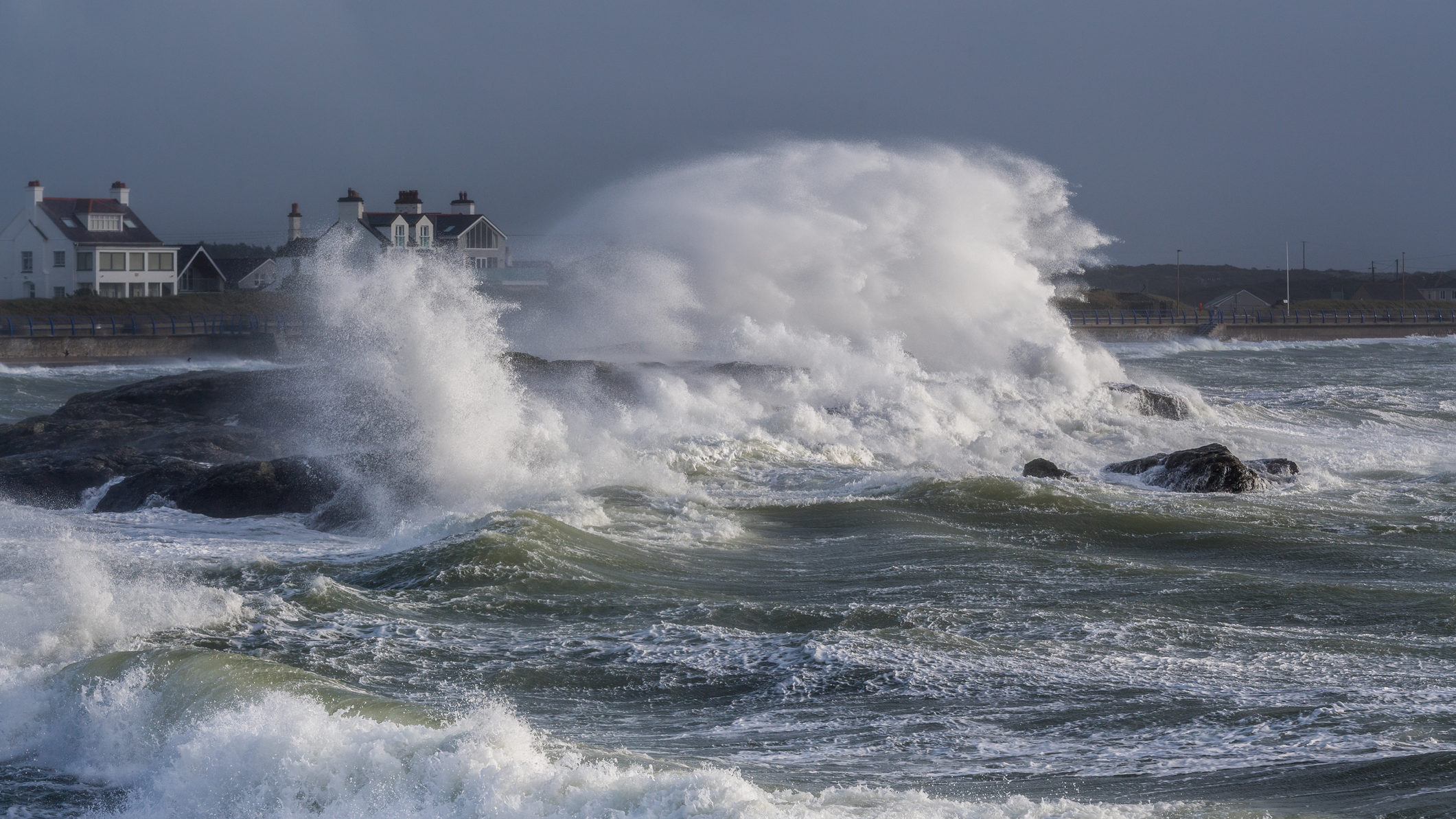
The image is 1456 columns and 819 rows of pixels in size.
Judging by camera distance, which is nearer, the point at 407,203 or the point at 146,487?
the point at 146,487

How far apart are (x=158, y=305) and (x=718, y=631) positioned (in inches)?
2046

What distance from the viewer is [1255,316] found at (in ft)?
236

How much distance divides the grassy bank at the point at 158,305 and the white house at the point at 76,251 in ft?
5.02

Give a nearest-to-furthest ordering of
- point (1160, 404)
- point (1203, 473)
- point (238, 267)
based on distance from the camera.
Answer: point (1203, 473) → point (1160, 404) → point (238, 267)

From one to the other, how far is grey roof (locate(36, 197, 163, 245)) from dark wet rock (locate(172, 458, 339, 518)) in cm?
4638

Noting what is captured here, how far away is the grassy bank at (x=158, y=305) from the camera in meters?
50.9

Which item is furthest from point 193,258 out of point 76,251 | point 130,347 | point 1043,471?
point 1043,471

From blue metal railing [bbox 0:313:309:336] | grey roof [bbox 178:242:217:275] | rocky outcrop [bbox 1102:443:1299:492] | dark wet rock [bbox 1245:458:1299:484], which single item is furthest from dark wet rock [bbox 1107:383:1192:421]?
grey roof [bbox 178:242:217:275]

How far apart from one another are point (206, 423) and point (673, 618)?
1314cm

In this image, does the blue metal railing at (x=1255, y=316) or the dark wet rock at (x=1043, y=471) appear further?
the blue metal railing at (x=1255, y=316)

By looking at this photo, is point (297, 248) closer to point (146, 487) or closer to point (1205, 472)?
point (146, 487)

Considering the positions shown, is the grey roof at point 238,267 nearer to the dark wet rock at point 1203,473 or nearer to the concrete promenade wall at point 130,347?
the concrete promenade wall at point 130,347

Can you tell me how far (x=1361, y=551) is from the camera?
40.2ft

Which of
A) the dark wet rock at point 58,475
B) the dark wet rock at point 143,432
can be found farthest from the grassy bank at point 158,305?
the dark wet rock at point 58,475
